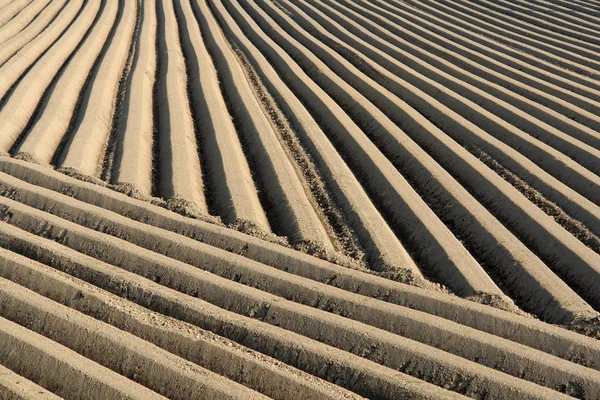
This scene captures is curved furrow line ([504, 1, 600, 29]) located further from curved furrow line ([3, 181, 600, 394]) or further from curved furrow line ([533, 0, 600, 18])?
curved furrow line ([3, 181, 600, 394])

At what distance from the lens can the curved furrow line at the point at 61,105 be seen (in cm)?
644

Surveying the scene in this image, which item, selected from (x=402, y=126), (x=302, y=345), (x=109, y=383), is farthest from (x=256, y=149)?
(x=109, y=383)

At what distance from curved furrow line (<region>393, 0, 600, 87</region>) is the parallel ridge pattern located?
6945 mm

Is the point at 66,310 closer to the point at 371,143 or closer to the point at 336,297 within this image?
the point at 336,297

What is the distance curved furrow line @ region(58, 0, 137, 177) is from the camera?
6268 mm

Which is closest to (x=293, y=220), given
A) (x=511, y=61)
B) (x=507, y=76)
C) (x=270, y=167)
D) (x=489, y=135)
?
(x=270, y=167)

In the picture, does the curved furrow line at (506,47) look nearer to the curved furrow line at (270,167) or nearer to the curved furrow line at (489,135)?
the curved furrow line at (489,135)

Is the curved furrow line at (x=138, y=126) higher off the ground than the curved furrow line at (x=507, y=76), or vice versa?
the curved furrow line at (x=507, y=76)

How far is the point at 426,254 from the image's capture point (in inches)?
208

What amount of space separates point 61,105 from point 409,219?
4959mm

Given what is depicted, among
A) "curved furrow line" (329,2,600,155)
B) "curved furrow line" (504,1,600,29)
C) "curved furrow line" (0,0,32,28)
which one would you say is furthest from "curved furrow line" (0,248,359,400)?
"curved furrow line" (504,1,600,29)

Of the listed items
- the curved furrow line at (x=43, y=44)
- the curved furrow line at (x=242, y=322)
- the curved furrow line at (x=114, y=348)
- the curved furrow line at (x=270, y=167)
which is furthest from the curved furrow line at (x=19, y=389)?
the curved furrow line at (x=43, y=44)

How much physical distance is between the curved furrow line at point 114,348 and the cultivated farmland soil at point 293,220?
1cm

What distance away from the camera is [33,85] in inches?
320
